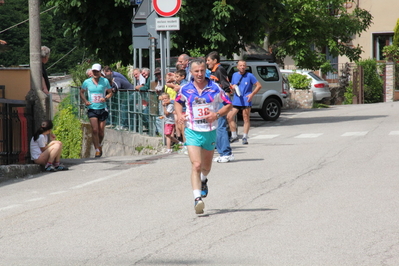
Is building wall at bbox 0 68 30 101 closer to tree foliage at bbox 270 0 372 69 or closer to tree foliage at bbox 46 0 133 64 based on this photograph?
tree foliage at bbox 46 0 133 64

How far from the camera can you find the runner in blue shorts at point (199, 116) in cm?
793

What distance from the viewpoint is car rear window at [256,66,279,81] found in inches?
895

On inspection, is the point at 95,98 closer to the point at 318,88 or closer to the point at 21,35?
the point at 318,88

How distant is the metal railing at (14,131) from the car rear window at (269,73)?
10.9 m

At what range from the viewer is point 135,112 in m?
17.6

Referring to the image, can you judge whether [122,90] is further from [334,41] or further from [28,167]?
[334,41]

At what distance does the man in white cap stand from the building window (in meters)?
32.8

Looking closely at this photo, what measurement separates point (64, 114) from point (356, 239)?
17.7 metres

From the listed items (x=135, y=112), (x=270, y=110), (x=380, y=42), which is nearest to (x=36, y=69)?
(x=135, y=112)

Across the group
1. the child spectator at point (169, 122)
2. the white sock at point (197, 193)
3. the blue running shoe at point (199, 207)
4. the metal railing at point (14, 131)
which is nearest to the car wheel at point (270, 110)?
the child spectator at point (169, 122)

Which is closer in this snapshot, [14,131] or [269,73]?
[14,131]

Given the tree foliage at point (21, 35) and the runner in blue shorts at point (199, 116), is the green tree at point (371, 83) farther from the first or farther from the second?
the runner in blue shorts at point (199, 116)

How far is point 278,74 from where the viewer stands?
22859 millimetres

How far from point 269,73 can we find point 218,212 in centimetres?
1539
